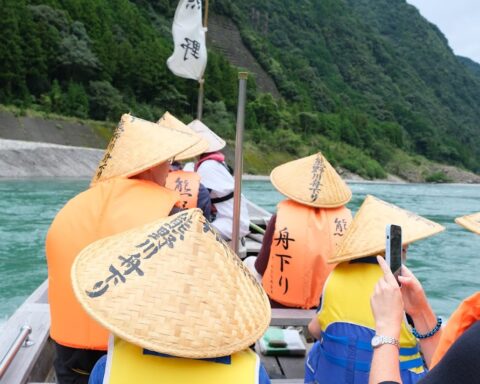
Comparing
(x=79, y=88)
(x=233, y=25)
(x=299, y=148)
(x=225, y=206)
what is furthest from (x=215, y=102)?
(x=225, y=206)

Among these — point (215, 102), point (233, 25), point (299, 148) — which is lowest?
point (299, 148)

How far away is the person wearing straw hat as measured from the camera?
675 mm

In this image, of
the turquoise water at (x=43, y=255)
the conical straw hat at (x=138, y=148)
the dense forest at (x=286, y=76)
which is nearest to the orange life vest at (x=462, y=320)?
the conical straw hat at (x=138, y=148)

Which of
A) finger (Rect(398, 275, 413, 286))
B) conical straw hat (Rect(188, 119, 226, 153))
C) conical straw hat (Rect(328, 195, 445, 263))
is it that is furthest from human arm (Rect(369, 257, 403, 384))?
conical straw hat (Rect(188, 119, 226, 153))

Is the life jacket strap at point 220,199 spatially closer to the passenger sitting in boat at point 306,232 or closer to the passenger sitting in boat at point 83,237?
the passenger sitting in boat at point 306,232

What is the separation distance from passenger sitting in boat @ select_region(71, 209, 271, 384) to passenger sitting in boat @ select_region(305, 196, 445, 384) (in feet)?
1.90

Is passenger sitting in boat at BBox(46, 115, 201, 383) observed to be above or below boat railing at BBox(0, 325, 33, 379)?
above

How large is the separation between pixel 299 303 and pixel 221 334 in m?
1.67

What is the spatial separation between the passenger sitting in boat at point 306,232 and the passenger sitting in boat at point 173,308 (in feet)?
4.68

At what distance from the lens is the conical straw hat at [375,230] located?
1.51 meters

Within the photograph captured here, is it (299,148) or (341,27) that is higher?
(341,27)

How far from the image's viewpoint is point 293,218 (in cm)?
246

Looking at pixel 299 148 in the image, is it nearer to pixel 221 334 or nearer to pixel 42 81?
pixel 42 81

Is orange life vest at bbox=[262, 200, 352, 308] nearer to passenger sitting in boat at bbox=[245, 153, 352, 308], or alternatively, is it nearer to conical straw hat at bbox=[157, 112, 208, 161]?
passenger sitting in boat at bbox=[245, 153, 352, 308]
